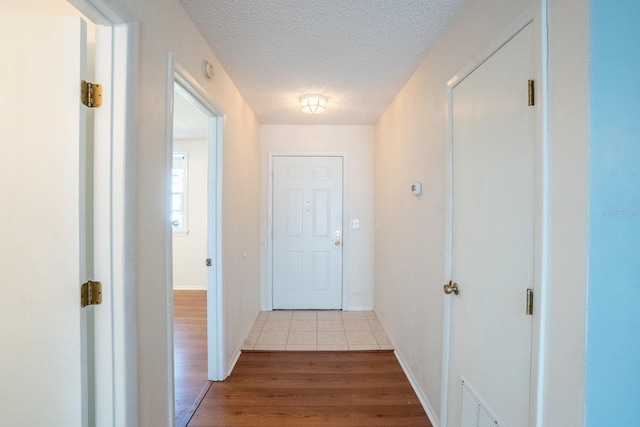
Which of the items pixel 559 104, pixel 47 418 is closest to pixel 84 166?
pixel 47 418

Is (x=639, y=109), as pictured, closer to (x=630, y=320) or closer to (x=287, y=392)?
(x=630, y=320)

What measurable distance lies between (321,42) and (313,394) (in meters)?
2.38

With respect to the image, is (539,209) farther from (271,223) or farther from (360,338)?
(271,223)

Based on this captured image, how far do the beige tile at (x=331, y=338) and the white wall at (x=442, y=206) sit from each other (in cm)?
48

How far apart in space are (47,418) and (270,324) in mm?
2446

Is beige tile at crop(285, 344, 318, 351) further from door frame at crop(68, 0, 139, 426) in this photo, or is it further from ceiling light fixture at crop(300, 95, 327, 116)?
ceiling light fixture at crop(300, 95, 327, 116)

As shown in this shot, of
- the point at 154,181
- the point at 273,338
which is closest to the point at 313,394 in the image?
the point at 273,338

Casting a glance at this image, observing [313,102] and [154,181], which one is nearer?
[154,181]

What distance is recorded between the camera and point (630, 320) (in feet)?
2.70

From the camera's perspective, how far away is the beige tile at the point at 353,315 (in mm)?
3545

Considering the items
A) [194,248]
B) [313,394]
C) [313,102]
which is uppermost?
[313,102]

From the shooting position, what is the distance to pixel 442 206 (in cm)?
176

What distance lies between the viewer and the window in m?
4.70

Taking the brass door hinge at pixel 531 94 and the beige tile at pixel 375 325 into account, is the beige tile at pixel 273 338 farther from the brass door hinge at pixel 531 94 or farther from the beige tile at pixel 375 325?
the brass door hinge at pixel 531 94
